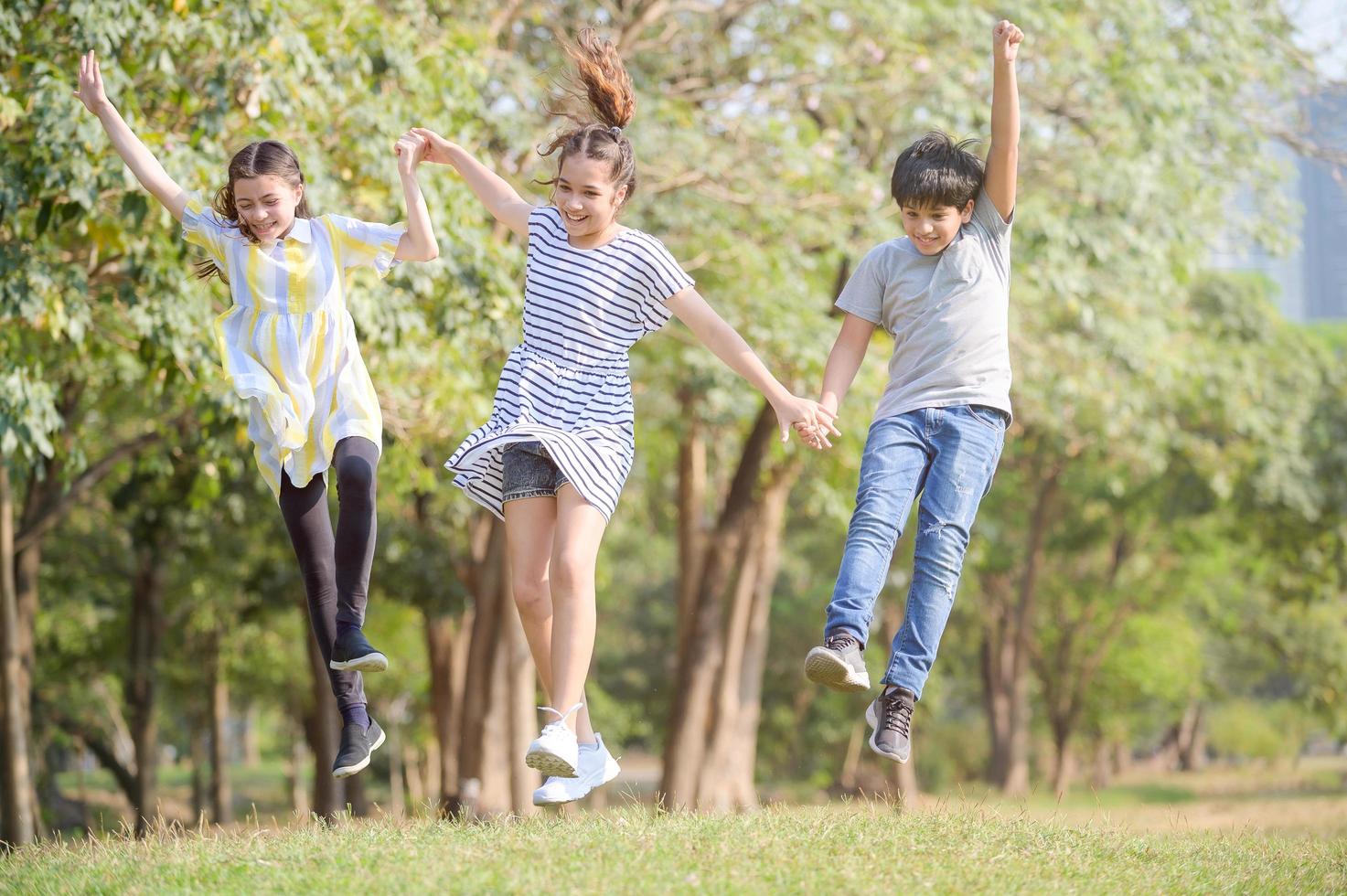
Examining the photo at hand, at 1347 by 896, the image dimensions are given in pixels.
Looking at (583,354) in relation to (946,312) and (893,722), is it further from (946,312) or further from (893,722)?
(893,722)

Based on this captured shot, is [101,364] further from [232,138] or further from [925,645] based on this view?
[925,645]

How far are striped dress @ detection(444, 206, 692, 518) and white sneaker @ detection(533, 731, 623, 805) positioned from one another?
862 mm

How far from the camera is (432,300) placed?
31.9 ft

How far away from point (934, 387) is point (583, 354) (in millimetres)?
1245

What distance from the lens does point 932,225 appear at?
5.28 meters

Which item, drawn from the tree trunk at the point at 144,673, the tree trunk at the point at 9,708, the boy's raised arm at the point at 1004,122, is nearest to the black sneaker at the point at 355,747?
the boy's raised arm at the point at 1004,122

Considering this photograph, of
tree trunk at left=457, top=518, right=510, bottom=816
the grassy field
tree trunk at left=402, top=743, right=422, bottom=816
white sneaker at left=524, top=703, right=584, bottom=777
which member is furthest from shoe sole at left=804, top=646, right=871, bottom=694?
tree trunk at left=402, top=743, right=422, bottom=816

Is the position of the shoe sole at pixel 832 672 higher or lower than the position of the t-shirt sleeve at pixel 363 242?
lower

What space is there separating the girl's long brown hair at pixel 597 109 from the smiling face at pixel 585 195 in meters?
0.02

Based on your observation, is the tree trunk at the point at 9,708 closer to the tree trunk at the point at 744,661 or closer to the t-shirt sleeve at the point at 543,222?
the tree trunk at the point at 744,661

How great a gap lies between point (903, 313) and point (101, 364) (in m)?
9.39

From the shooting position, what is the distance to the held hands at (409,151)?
5266mm

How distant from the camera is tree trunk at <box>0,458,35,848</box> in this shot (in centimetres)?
1224

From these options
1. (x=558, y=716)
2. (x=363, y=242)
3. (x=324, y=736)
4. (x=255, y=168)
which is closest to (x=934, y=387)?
(x=558, y=716)
